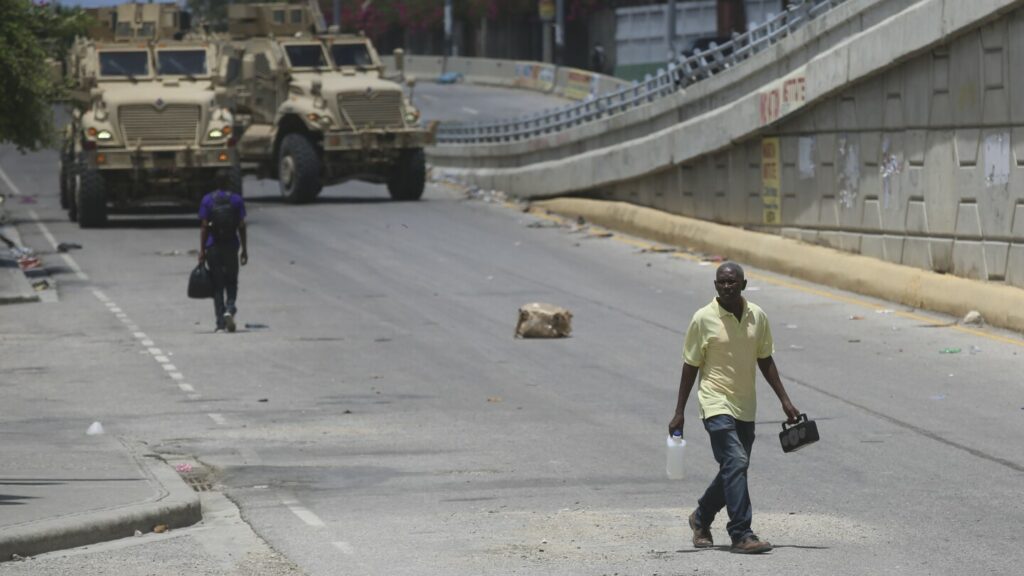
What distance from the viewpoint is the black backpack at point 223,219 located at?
20156 millimetres

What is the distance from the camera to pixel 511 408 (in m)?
14.8

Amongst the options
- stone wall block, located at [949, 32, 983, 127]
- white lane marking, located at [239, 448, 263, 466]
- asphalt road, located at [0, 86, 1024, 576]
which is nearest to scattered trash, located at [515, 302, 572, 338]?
asphalt road, located at [0, 86, 1024, 576]

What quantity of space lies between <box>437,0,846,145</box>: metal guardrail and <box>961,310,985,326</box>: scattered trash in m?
6.79

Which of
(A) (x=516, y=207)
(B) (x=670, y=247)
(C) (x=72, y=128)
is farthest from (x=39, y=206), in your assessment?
(B) (x=670, y=247)

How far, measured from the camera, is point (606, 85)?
202 feet

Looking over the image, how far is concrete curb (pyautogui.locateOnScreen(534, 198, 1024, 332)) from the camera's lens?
66.1 ft

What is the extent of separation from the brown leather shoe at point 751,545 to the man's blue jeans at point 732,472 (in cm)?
3

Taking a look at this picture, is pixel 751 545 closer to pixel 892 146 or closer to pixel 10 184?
pixel 892 146

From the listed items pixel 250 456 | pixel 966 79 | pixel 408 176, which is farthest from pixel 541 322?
pixel 408 176

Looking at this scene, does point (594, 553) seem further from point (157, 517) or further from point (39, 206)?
point (39, 206)

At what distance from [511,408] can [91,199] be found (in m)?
17.9

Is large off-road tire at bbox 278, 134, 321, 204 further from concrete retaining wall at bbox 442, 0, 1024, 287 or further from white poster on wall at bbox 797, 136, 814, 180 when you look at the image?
white poster on wall at bbox 797, 136, 814, 180

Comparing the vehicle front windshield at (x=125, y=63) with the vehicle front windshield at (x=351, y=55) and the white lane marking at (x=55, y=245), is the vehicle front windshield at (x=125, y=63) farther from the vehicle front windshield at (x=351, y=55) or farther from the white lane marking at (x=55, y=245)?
the vehicle front windshield at (x=351, y=55)

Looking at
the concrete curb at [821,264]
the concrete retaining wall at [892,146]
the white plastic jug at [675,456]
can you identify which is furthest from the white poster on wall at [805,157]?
the white plastic jug at [675,456]
